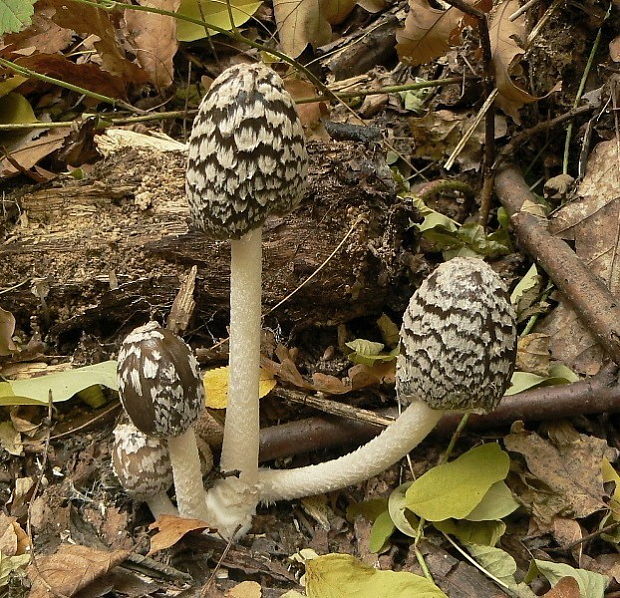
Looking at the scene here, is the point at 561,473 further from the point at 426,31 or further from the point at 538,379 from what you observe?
the point at 426,31

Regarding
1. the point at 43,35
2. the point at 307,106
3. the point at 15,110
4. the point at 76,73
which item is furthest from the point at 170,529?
the point at 43,35

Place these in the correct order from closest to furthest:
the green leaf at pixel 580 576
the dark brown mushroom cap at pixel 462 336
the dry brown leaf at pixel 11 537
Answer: the dark brown mushroom cap at pixel 462 336
the green leaf at pixel 580 576
the dry brown leaf at pixel 11 537

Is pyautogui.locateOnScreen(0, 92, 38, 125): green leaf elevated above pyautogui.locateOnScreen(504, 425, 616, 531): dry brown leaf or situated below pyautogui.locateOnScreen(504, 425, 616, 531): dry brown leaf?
above

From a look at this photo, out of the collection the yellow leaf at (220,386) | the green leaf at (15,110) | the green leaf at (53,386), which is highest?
the green leaf at (15,110)

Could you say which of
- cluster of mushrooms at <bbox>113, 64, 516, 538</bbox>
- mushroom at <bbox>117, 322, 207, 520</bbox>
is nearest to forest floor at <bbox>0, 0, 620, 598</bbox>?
cluster of mushrooms at <bbox>113, 64, 516, 538</bbox>

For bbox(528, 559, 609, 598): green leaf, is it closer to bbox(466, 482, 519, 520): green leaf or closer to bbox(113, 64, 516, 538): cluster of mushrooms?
bbox(466, 482, 519, 520): green leaf

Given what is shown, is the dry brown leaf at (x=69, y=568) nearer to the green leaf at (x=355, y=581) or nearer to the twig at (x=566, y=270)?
the green leaf at (x=355, y=581)

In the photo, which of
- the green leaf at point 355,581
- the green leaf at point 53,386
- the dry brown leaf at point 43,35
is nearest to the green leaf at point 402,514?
the green leaf at point 355,581

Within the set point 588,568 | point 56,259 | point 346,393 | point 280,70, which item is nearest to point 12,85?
point 56,259
